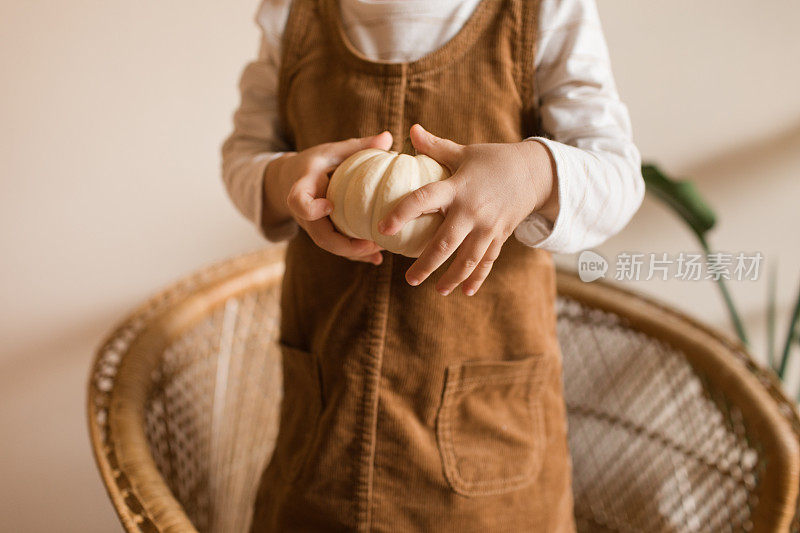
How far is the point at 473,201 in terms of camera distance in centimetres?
28

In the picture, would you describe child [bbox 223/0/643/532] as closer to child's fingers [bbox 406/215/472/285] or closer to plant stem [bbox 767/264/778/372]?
child's fingers [bbox 406/215/472/285]

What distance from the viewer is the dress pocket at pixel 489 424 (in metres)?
0.40

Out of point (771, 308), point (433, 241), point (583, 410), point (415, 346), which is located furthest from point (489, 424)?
point (771, 308)

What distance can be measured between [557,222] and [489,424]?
16cm

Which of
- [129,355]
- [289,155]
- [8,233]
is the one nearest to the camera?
[289,155]

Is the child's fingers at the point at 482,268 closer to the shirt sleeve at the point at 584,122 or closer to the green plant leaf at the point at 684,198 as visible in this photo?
the shirt sleeve at the point at 584,122

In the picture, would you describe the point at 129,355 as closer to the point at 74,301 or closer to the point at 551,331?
the point at 74,301

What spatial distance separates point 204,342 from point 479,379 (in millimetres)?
349

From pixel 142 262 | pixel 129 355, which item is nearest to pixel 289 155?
pixel 129 355

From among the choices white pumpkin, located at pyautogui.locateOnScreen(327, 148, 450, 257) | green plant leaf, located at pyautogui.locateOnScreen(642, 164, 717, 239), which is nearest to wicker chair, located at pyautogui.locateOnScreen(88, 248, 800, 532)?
green plant leaf, located at pyautogui.locateOnScreen(642, 164, 717, 239)

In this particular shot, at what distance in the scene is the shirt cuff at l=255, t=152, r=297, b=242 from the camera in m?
0.39

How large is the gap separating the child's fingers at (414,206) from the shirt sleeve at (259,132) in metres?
0.16

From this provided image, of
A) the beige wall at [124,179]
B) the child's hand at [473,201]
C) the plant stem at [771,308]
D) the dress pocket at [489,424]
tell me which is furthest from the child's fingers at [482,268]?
the plant stem at [771,308]

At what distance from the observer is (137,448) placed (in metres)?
0.42
